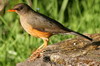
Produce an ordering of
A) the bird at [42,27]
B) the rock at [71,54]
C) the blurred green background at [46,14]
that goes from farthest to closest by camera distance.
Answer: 1. the blurred green background at [46,14]
2. the bird at [42,27]
3. the rock at [71,54]

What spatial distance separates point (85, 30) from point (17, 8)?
2039mm

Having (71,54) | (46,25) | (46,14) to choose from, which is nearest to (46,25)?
(46,25)

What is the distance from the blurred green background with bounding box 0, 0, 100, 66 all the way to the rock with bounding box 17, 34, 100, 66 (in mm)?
1174

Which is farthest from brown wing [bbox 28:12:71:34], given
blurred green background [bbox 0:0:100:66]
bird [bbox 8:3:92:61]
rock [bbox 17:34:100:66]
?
blurred green background [bbox 0:0:100:66]

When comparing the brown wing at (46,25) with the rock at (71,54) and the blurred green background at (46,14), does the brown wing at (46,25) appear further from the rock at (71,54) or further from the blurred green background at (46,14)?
the blurred green background at (46,14)

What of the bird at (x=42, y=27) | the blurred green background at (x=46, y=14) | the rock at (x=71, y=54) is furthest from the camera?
the blurred green background at (x=46, y=14)

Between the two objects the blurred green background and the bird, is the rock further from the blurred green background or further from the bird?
the blurred green background

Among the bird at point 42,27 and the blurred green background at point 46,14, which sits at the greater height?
the bird at point 42,27

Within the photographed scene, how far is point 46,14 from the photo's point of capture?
26.5 ft

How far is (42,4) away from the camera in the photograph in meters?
8.53

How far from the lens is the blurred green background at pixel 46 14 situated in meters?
6.77

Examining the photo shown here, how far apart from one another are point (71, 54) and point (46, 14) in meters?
3.05

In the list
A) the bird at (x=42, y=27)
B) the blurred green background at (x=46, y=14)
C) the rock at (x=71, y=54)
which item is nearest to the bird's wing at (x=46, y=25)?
the bird at (x=42, y=27)

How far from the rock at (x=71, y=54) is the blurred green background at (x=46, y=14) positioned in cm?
117
